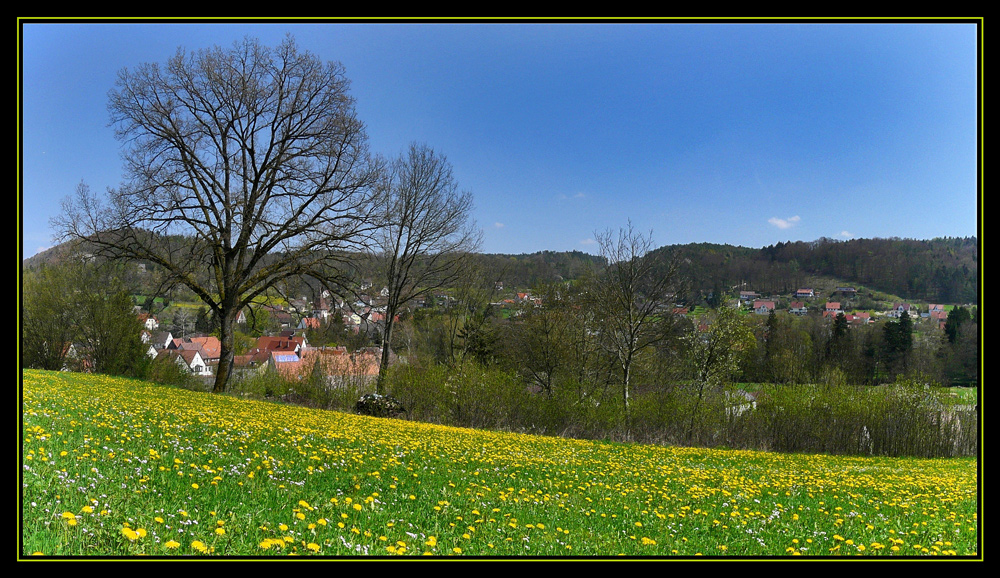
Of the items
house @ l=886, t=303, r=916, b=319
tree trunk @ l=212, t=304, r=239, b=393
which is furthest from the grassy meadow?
house @ l=886, t=303, r=916, b=319

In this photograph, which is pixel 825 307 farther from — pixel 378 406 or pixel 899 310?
pixel 378 406

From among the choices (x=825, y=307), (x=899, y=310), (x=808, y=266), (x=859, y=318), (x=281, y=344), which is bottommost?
(x=281, y=344)

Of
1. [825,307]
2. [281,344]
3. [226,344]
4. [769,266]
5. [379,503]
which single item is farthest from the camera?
[281,344]

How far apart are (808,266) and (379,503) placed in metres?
39.0

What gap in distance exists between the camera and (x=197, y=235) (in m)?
18.9

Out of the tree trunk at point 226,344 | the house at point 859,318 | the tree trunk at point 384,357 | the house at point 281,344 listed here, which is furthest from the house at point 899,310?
the house at point 281,344

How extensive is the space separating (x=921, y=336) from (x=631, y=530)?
95.1 feet

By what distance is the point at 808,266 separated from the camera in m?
35.5

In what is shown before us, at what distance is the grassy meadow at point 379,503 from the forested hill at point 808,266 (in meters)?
12.3

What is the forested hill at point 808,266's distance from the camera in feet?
75.1

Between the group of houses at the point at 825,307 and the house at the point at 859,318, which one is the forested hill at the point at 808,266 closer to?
the group of houses at the point at 825,307

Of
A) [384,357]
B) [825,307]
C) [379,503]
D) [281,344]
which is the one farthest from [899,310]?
[281,344]

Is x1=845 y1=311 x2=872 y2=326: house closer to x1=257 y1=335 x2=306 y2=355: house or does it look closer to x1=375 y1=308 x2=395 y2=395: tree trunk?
x1=375 y1=308 x2=395 y2=395: tree trunk
